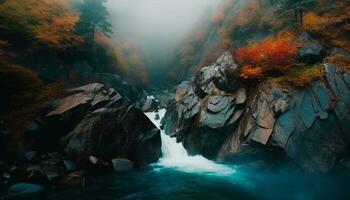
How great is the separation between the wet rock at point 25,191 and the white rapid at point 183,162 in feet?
30.6

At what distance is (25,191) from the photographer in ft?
45.7

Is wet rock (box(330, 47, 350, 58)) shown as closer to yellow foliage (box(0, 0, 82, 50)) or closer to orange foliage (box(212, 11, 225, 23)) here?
orange foliage (box(212, 11, 225, 23))

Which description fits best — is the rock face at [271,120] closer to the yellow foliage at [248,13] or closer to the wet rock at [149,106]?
the wet rock at [149,106]

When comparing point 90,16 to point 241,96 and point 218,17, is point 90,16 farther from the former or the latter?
point 241,96

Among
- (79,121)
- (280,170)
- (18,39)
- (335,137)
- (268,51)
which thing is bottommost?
(280,170)

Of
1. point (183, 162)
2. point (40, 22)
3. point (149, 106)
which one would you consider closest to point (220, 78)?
point (183, 162)

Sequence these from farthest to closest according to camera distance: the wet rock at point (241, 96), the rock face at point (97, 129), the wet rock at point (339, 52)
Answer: the wet rock at point (241, 96) < the wet rock at point (339, 52) < the rock face at point (97, 129)

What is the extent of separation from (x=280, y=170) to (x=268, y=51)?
980 cm

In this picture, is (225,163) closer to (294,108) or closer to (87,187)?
(294,108)

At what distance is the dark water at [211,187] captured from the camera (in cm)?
1432

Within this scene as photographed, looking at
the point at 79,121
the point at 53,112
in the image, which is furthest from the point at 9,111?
the point at 79,121

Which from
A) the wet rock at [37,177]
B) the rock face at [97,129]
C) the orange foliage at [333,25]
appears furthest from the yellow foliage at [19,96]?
the orange foliage at [333,25]

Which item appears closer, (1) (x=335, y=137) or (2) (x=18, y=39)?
(1) (x=335, y=137)

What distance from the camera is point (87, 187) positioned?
15125 millimetres
